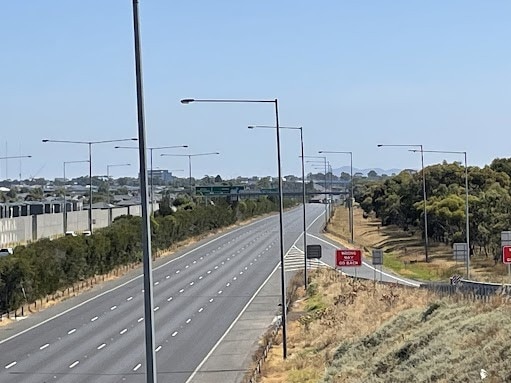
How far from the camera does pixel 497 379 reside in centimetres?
1589

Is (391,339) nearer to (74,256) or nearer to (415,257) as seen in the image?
(74,256)

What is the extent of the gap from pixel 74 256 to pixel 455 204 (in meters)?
32.2

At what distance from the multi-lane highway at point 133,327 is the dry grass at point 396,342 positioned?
3.78 m

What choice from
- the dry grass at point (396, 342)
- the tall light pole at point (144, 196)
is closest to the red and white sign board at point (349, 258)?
the dry grass at point (396, 342)

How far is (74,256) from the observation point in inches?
2290

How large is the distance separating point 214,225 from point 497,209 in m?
53.8

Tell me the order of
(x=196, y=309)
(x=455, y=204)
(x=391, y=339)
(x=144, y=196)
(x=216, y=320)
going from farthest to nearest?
(x=455, y=204) → (x=196, y=309) → (x=216, y=320) → (x=391, y=339) → (x=144, y=196)

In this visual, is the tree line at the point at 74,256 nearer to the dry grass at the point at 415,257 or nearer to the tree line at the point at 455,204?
the dry grass at the point at 415,257

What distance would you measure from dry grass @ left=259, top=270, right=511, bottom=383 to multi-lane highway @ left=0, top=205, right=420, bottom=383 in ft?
12.4

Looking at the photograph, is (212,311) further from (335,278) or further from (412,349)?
(412,349)

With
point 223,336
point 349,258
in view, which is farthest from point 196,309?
point 223,336

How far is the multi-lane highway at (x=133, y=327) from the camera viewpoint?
32.5 meters

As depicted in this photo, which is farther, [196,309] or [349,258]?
[196,309]

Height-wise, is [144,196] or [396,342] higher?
[144,196]
